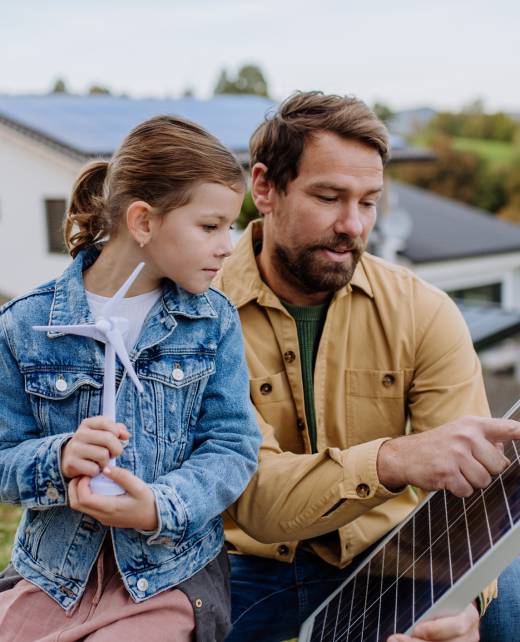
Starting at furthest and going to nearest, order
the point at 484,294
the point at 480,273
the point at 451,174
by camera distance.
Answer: the point at 451,174, the point at 484,294, the point at 480,273

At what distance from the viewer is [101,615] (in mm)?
2270

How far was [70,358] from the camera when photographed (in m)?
2.30

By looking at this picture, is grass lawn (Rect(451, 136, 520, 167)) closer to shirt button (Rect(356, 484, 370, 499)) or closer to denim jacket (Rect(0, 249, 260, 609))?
shirt button (Rect(356, 484, 370, 499))

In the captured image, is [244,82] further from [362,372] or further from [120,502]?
[120,502]

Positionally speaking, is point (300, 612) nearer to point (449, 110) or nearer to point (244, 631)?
point (244, 631)

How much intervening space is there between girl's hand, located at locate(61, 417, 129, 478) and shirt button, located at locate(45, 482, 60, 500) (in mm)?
157

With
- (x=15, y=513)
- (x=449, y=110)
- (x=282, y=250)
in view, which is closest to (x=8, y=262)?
(x=15, y=513)

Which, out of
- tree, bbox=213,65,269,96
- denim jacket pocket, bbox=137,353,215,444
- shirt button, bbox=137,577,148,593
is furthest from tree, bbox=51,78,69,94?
shirt button, bbox=137,577,148,593

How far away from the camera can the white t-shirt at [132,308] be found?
236 cm

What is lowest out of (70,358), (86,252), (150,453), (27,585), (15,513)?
(15,513)

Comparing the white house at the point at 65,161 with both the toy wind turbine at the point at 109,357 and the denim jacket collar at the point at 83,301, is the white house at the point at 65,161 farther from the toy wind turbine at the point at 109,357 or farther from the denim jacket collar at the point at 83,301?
the toy wind turbine at the point at 109,357

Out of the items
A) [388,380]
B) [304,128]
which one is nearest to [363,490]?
[388,380]

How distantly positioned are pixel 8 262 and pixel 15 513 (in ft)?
59.8

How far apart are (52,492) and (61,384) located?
0.28 meters
